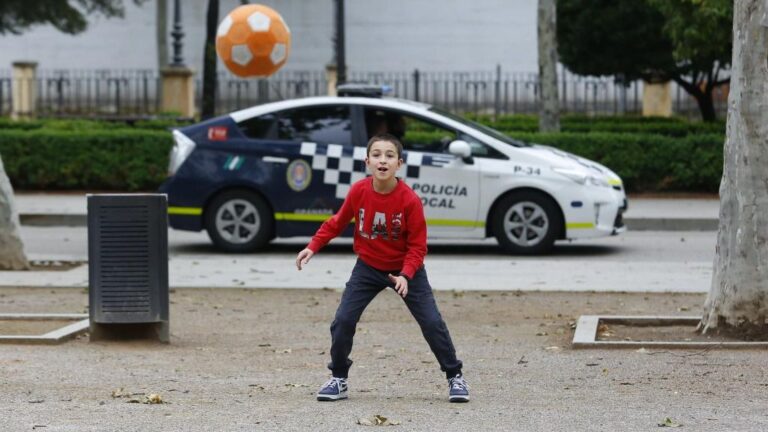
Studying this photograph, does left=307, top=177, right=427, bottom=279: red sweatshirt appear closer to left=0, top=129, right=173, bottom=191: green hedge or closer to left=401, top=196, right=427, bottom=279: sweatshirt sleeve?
left=401, top=196, right=427, bottom=279: sweatshirt sleeve

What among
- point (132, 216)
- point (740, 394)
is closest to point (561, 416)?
point (740, 394)

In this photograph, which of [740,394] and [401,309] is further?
[401,309]

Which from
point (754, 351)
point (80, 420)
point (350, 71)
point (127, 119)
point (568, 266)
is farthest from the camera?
point (350, 71)

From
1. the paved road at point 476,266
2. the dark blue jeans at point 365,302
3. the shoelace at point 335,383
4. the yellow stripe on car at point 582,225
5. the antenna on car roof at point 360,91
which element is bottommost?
the paved road at point 476,266

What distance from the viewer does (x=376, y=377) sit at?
8344 mm

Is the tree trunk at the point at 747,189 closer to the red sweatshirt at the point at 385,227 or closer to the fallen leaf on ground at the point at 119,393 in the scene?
the red sweatshirt at the point at 385,227

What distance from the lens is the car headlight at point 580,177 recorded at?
14891 millimetres

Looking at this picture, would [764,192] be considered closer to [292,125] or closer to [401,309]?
[401,309]

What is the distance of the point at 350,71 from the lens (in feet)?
149

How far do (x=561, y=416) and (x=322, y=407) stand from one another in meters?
1.12

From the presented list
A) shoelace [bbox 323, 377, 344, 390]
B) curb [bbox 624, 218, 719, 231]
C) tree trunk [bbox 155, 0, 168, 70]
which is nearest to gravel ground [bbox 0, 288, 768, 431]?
shoelace [bbox 323, 377, 344, 390]

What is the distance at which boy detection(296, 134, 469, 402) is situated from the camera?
7.30m

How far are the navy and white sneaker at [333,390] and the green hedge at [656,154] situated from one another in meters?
13.9

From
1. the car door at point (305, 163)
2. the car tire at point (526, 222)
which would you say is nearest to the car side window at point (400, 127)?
the car door at point (305, 163)
